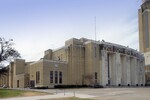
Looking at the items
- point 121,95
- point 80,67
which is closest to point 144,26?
point 80,67

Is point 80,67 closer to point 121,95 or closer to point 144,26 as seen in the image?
point 121,95

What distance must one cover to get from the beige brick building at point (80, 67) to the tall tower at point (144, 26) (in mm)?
54314

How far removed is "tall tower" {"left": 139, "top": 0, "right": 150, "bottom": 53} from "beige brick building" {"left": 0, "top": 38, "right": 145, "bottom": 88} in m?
54.3

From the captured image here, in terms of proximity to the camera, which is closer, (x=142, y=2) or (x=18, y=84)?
(x=18, y=84)

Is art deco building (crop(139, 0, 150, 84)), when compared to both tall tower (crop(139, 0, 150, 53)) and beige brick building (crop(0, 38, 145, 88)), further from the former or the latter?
beige brick building (crop(0, 38, 145, 88))

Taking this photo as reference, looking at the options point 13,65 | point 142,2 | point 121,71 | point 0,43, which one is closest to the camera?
point 0,43

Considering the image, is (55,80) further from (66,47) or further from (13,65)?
(13,65)

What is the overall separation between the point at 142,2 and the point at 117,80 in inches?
3147

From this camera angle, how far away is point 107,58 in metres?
93.1

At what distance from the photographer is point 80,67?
8806 centimetres

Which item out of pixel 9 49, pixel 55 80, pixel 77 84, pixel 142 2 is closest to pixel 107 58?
pixel 77 84

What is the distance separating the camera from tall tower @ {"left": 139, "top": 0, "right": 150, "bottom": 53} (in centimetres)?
15275

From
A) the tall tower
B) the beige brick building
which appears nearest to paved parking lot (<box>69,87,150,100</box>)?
the beige brick building

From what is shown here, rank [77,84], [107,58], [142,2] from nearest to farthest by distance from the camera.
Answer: [77,84] → [107,58] → [142,2]
